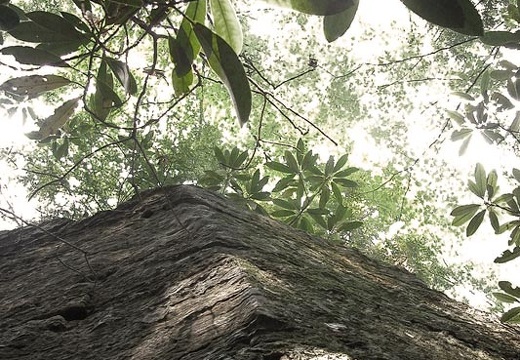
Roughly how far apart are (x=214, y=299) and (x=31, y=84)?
21.8 inches

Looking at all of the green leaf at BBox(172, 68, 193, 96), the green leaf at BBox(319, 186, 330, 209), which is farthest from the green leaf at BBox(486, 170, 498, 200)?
the green leaf at BBox(172, 68, 193, 96)

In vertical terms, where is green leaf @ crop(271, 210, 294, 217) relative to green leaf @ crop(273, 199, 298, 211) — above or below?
below

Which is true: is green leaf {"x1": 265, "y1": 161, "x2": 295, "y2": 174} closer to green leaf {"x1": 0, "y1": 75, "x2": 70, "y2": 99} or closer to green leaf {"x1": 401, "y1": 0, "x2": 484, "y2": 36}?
green leaf {"x1": 0, "y1": 75, "x2": 70, "y2": 99}

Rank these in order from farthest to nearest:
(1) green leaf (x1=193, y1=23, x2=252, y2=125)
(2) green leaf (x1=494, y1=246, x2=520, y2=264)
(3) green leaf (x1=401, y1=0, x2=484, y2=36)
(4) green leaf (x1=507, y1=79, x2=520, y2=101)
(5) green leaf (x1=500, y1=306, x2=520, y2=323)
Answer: (4) green leaf (x1=507, y1=79, x2=520, y2=101) → (2) green leaf (x1=494, y1=246, x2=520, y2=264) → (5) green leaf (x1=500, y1=306, x2=520, y2=323) → (1) green leaf (x1=193, y1=23, x2=252, y2=125) → (3) green leaf (x1=401, y1=0, x2=484, y2=36)

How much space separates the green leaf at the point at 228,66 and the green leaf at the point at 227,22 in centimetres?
5

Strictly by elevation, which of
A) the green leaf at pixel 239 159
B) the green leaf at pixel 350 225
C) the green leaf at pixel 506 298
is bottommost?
the green leaf at pixel 506 298

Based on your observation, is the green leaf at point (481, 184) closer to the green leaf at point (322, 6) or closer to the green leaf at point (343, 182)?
the green leaf at point (343, 182)

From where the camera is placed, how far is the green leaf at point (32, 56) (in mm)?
1025

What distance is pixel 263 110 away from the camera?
1102 millimetres

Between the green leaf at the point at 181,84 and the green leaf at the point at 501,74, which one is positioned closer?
the green leaf at the point at 181,84

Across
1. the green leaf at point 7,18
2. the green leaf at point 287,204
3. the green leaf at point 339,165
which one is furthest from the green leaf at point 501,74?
the green leaf at point 7,18

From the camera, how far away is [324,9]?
69cm

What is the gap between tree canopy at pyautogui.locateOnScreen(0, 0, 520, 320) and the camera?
0.92 m

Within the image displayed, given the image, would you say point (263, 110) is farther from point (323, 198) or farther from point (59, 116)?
point (323, 198)
